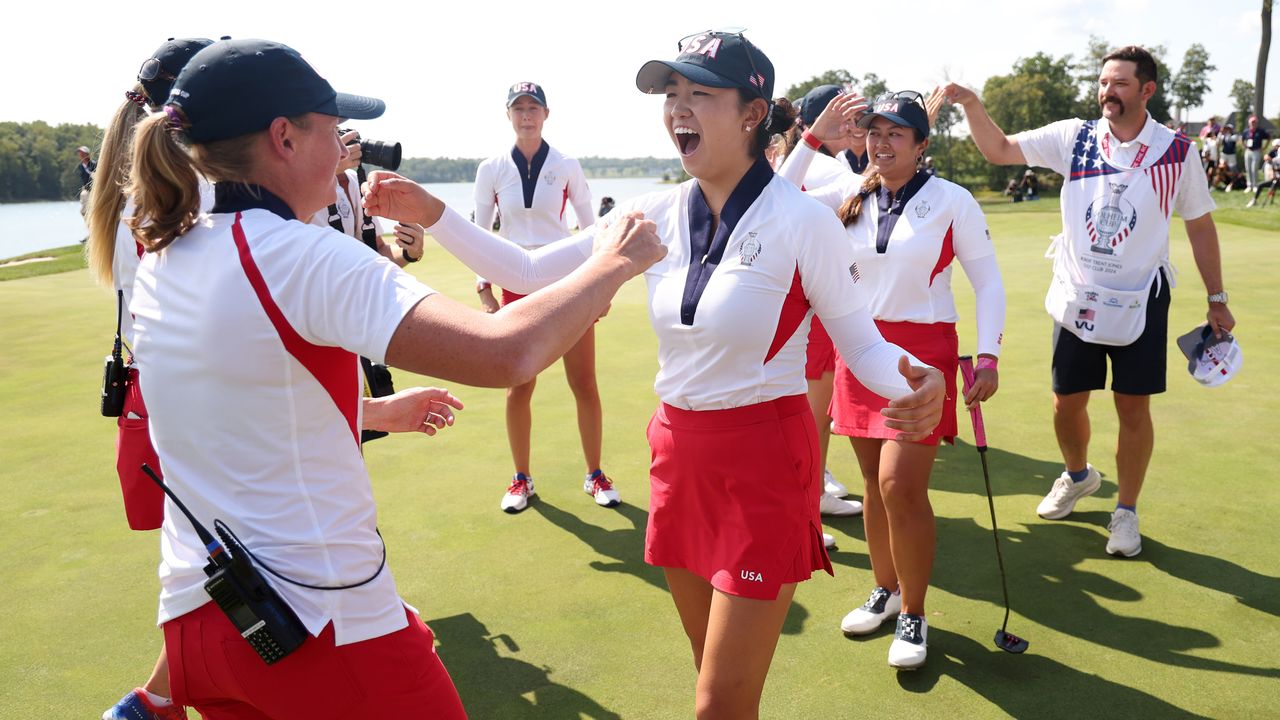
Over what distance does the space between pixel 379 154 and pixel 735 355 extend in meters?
1.48

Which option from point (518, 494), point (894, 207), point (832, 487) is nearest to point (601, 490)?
point (518, 494)

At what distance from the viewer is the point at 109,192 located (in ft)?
9.19

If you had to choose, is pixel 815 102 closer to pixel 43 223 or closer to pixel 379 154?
pixel 379 154

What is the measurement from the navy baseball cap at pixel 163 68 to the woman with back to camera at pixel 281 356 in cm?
124

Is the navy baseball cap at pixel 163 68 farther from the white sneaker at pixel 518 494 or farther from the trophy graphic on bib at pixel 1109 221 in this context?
the trophy graphic on bib at pixel 1109 221

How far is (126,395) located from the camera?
3221 millimetres

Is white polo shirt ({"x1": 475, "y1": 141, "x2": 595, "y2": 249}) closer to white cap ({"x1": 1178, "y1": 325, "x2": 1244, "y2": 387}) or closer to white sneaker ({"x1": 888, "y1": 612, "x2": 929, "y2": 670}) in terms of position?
white sneaker ({"x1": 888, "y1": 612, "x2": 929, "y2": 670})

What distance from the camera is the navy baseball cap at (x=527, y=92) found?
19.8ft

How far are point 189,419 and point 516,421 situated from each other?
153 inches

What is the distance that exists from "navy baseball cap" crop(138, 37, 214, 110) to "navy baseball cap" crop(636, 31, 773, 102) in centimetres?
144

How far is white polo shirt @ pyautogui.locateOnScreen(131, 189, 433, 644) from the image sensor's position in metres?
1.71

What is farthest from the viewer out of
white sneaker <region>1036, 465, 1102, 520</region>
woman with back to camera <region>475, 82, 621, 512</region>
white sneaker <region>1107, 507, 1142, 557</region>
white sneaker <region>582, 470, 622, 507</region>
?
woman with back to camera <region>475, 82, 621, 512</region>

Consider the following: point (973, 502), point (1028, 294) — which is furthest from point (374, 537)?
point (1028, 294)

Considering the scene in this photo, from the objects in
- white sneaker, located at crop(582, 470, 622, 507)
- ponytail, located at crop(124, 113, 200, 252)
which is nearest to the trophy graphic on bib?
white sneaker, located at crop(582, 470, 622, 507)
